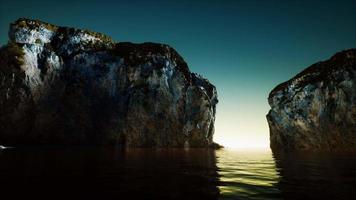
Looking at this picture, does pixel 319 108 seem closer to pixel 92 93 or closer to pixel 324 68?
pixel 324 68

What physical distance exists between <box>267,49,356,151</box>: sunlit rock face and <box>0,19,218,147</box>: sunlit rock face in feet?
92.5

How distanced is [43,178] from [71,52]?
84.1 metres

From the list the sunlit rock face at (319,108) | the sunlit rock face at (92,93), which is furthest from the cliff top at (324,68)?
the sunlit rock face at (92,93)

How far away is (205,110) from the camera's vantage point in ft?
332

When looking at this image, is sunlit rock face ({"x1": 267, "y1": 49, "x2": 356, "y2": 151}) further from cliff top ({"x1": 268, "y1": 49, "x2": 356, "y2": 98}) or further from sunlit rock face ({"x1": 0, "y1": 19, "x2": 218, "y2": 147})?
sunlit rock face ({"x1": 0, "y1": 19, "x2": 218, "y2": 147})

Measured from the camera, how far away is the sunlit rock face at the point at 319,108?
76.1m

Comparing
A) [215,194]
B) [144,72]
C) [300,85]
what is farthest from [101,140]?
[215,194]

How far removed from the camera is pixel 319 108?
81.8 metres

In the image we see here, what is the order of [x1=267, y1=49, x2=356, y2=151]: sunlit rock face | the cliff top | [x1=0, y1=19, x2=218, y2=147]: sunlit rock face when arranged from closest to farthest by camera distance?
[x1=0, y1=19, x2=218, y2=147]: sunlit rock face
[x1=267, y1=49, x2=356, y2=151]: sunlit rock face
the cliff top

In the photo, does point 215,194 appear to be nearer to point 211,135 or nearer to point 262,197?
point 262,197

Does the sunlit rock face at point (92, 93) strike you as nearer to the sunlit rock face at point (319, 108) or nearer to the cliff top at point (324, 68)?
the sunlit rock face at point (319, 108)


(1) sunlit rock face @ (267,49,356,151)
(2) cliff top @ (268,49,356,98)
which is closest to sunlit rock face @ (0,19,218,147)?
(1) sunlit rock face @ (267,49,356,151)

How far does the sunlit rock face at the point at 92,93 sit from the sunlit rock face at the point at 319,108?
1110 inches

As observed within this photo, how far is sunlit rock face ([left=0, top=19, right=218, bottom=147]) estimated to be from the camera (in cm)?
7144
